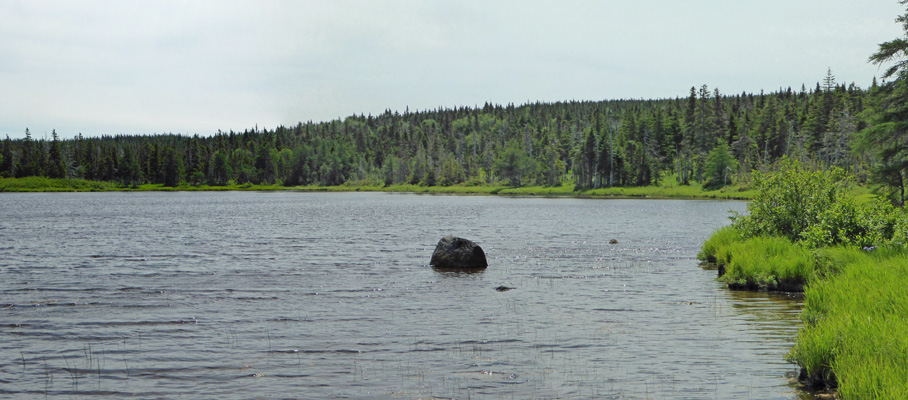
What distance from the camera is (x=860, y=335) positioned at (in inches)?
460

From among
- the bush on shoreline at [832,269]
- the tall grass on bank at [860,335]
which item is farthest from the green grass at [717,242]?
the tall grass on bank at [860,335]

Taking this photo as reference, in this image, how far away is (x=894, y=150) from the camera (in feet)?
149

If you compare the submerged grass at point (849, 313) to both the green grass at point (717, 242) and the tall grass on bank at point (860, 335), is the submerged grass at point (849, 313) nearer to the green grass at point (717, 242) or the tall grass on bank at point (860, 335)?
the tall grass on bank at point (860, 335)

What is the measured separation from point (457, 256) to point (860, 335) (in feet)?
75.1

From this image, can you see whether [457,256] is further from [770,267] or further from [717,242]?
[770,267]

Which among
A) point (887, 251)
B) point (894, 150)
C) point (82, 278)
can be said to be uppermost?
point (894, 150)

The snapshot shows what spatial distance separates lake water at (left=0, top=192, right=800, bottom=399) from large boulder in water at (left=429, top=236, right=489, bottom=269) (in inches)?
33.5

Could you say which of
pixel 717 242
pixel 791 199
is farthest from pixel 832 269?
pixel 717 242

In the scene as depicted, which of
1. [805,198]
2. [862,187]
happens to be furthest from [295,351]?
[862,187]

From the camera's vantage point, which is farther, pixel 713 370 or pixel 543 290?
pixel 543 290

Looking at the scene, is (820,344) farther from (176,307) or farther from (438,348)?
(176,307)

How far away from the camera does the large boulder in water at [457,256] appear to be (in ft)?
109

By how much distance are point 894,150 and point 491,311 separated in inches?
1555

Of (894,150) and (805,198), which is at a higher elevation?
(894,150)
